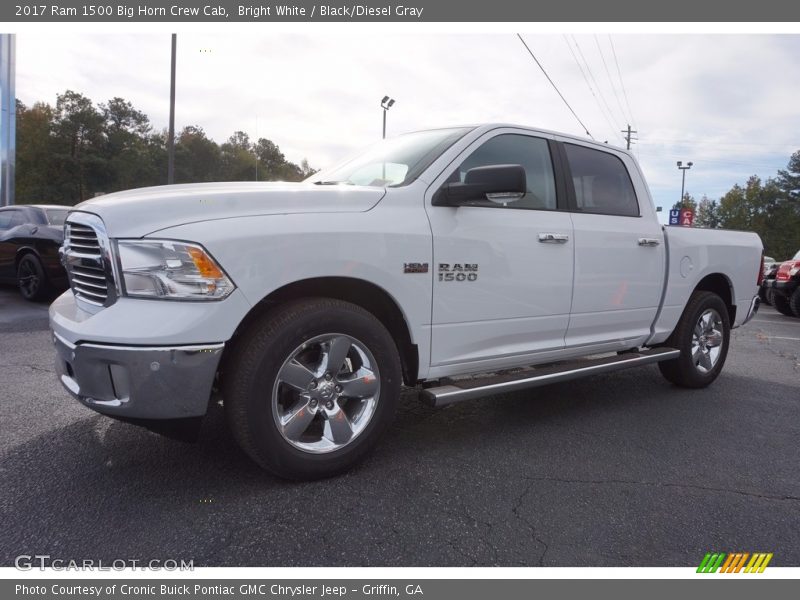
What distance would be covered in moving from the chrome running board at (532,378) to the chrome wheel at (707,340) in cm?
50

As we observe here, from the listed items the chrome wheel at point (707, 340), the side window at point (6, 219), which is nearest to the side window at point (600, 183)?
the chrome wheel at point (707, 340)

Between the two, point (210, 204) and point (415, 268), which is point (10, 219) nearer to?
point (210, 204)

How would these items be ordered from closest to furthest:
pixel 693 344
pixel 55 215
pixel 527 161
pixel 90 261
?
pixel 90 261 → pixel 527 161 → pixel 693 344 → pixel 55 215


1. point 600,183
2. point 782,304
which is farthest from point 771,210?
point 600,183

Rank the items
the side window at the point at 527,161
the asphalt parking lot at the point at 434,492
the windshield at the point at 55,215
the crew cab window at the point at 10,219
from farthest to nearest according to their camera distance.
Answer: the crew cab window at the point at 10,219 → the windshield at the point at 55,215 → the side window at the point at 527,161 → the asphalt parking lot at the point at 434,492

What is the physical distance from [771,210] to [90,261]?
3210 inches

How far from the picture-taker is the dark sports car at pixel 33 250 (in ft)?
28.4

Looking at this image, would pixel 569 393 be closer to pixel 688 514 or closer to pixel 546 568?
pixel 688 514

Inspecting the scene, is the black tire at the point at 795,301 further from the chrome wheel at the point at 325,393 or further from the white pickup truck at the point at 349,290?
the chrome wheel at the point at 325,393

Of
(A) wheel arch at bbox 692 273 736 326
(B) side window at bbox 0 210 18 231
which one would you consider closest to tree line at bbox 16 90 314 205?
(B) side window at bbox 0 210 18 231

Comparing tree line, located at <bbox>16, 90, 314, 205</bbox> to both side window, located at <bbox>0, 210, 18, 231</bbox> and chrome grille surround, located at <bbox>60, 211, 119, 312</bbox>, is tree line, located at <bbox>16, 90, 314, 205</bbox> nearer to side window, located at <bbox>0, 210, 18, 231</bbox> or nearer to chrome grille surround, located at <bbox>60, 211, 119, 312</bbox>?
side window, located at <bbox>0, 210, 18, 231</bbox>

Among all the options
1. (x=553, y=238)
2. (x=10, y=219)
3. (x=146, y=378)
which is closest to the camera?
(x=146, y=378)

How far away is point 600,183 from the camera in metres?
4.36

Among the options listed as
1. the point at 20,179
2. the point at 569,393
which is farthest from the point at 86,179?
the point at 569,393
